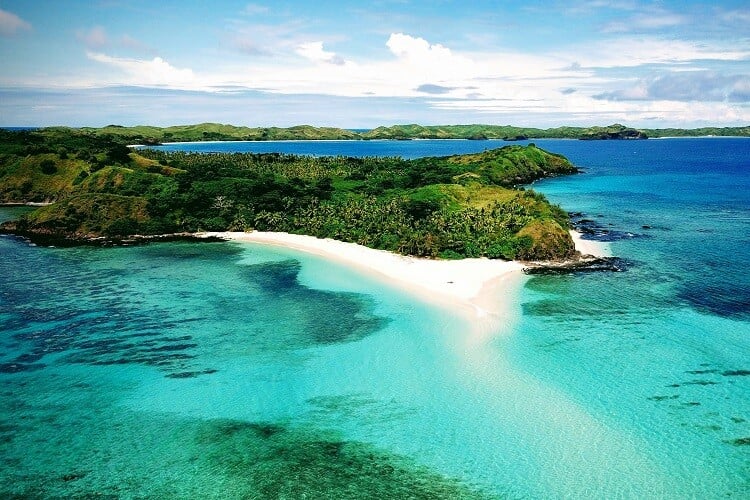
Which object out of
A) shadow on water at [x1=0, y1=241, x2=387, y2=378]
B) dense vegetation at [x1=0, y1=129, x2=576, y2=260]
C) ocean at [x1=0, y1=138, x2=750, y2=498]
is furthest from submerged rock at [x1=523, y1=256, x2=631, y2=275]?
shadow on water at [x1=0, y1=241, x2=387, y2=378]

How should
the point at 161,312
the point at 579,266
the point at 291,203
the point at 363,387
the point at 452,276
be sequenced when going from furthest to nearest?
the point at 291,203, the point at 579,266, the point at 452,276, the point at 161,312, the point at 363,387

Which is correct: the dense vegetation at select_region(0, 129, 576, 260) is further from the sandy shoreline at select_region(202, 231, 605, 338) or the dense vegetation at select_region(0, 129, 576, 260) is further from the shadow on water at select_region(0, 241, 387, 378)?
the shadow on water at select_region(0, 241, 387, 378)

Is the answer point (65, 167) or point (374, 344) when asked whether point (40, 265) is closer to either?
point (374, 344)

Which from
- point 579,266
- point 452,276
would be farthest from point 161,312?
point 579,266

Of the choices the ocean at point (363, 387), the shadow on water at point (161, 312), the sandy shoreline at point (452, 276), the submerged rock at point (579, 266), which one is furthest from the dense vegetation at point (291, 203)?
the shadow on water at point (161, 312)

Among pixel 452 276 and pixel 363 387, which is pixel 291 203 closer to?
pixel 452 276

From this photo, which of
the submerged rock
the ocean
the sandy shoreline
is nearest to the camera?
the ocean
